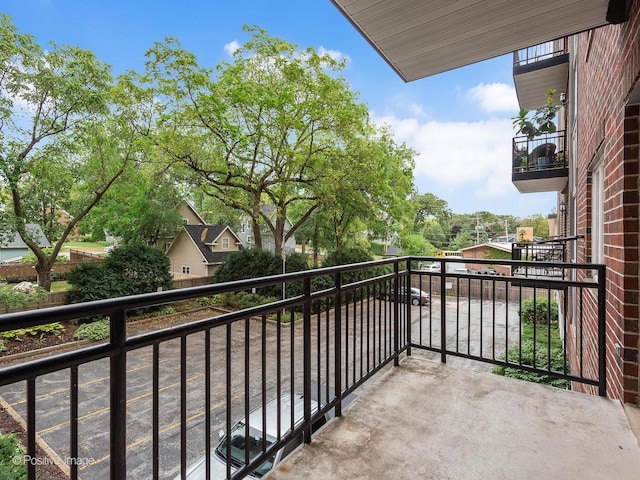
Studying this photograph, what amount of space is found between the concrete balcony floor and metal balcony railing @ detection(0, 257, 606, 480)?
0.50 ft

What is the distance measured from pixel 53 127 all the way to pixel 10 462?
9790mm

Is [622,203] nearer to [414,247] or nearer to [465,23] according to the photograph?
[465,23]

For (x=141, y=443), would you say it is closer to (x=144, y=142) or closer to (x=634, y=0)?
(x=634, y=0)

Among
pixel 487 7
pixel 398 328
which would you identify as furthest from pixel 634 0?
pixel 398 328

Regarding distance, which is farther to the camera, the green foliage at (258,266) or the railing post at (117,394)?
the green foliage at (258,266)

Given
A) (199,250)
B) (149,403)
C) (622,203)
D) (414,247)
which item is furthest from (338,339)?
(414,247)

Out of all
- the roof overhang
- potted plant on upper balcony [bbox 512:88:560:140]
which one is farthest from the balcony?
the roof overhang

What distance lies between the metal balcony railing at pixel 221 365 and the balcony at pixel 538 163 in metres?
1.84

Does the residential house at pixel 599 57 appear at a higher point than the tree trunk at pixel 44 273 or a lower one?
higher

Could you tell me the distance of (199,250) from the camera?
18.4 meters

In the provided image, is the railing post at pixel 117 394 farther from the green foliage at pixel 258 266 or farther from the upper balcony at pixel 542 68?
the green foliage at pixel 258 266

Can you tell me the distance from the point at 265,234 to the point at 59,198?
12.0 meters

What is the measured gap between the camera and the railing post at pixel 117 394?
3.16ft

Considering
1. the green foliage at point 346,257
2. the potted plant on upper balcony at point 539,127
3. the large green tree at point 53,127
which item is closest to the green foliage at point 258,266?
the green foliage at point 346,257
